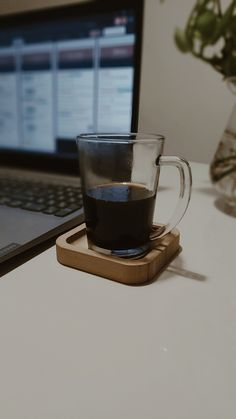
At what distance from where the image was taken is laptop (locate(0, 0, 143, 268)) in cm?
59

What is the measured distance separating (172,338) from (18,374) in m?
0.10

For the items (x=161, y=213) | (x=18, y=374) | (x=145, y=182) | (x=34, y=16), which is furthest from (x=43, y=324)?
(x=34, y=16)

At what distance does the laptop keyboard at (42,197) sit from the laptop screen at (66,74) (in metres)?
0.17

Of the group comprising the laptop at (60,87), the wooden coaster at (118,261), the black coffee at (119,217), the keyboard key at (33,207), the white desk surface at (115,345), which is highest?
the laptop at (60,87)

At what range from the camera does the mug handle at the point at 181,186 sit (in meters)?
0.31

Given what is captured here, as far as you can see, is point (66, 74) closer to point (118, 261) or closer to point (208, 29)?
point (208, 29)

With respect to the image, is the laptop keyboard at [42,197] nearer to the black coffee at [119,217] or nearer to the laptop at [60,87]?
the laptop at [60,87]

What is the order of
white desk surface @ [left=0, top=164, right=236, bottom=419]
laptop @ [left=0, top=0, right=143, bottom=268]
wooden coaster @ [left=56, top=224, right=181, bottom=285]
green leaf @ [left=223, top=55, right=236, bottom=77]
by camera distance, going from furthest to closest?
laptop @ [left=0, top=0, right=143, bottom=268] → green leaf @ [left=223, top=55, right=236, bottom=77] → wooden coaster @ [left=56, top=224, right=181, bottom=285] → white desk surface @ [left=0, top=164, right=236, bottom=419]

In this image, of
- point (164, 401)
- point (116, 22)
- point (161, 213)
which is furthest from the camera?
point (116, 22)

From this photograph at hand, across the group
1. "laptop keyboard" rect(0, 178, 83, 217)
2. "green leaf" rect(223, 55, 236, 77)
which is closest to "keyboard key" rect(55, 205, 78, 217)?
"laptop keyboard" rect(0, 178, 83, 217)

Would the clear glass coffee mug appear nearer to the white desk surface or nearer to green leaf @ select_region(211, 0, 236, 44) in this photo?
the white desk surface

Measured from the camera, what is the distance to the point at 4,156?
81 cm

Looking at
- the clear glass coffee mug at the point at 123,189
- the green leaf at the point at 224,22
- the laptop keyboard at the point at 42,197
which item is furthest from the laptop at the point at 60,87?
the green leaf at the point at 224,22

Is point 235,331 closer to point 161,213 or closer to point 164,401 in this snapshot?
point 164,401
